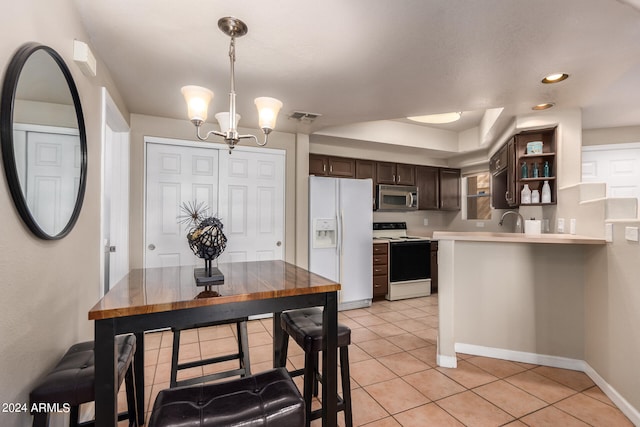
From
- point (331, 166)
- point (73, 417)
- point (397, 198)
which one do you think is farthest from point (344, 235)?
point (73, 417)

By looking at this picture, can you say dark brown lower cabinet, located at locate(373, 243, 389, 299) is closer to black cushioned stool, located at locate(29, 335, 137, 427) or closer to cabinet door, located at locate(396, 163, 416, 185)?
cabinet door, located at locate(396, 163, 416, 185)

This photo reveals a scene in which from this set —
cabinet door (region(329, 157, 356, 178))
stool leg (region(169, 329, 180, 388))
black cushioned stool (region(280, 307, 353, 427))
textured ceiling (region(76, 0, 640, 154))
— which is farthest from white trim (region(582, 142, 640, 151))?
stool leg (region(169, 329, 180, 388))

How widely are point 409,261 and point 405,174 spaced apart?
152 cm

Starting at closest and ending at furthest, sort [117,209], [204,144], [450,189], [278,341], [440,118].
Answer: [278,341]
[117,209]
[204,144]
[440,118]
[450,189]

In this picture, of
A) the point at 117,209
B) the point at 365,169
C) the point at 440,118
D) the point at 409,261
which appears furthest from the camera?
the point at 365,169

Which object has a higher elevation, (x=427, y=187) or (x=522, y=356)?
(x=427, y=187)

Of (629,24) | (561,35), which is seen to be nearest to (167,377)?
(561,35)

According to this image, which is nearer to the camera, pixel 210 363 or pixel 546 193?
pixel 210 363

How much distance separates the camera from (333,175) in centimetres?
454

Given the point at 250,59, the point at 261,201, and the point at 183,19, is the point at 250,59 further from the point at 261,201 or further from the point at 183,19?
the point at 261,201

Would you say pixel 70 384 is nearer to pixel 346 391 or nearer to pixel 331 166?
pixel 346 391

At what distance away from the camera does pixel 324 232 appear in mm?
4078

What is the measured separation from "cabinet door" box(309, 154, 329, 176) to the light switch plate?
325cm

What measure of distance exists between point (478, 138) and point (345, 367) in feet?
14.0
